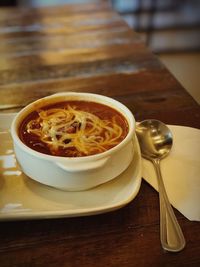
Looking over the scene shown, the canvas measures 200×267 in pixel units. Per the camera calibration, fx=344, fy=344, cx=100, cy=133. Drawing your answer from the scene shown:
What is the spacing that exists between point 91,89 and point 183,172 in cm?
39

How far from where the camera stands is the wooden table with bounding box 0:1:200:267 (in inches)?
19.0

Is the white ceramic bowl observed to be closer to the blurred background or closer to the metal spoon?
the metal spoon

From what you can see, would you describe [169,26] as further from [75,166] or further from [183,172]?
[75,166]

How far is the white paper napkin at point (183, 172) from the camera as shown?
0.55 metres

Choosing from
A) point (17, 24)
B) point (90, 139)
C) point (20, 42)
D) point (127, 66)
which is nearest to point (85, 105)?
point (90, 139)

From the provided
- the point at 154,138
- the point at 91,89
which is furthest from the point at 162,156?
the point at 91,89

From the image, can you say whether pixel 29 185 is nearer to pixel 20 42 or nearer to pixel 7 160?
pixel 7 160

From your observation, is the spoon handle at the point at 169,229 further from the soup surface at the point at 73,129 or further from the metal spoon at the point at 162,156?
the soup surface at the point at 73,129

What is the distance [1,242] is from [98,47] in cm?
81

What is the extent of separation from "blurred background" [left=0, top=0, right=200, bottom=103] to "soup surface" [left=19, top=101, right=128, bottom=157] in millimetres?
1799

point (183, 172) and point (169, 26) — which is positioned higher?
point (183, 172)

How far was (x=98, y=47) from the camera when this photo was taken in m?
1.16

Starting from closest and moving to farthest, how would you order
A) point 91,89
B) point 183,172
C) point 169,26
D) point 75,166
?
point 75,166
point 183,172
point 91,89
point 169,26

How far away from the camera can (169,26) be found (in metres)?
3.11
